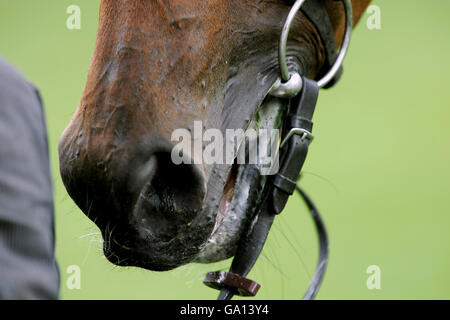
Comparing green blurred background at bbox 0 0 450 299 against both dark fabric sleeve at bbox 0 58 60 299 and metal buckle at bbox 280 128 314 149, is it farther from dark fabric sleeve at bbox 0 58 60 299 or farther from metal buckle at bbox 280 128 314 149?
dark fabric sleeve at bbox 0 58 60 299

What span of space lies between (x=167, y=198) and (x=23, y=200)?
0.41 metres

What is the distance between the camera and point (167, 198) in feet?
3.47

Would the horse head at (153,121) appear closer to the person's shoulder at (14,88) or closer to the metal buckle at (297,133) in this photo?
the metal buckle at (297,133)

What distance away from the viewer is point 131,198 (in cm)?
100

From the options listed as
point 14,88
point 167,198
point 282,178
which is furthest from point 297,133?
point 14,88

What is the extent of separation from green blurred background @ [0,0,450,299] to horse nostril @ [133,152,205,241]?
240 cm

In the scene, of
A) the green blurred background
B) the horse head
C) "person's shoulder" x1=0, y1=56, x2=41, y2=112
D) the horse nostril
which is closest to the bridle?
the horse head

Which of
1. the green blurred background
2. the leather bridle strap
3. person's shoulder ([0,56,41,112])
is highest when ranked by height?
person's shoulder ([0,56,41,112])

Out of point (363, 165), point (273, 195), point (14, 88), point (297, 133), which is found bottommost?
point (363, 165)

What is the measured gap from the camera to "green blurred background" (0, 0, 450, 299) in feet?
13.1

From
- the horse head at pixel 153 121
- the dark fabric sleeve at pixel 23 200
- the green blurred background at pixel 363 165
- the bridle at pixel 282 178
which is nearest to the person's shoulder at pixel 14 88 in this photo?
the dark fabric sleeve at pixel 23 200

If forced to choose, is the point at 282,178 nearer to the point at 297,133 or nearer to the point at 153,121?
the point at 297,133

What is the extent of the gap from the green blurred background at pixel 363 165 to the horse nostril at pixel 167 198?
2405 mm

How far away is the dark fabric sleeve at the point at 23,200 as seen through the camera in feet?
2.13
